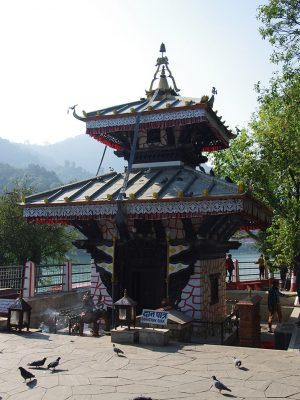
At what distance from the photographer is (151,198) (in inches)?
424

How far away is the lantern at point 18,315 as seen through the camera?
10.9 metres

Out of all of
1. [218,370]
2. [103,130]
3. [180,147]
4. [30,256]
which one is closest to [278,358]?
Answer: [218,370]

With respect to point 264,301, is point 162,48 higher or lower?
higher

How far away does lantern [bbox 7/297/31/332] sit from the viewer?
10877 mm

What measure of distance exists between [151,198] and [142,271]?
2.90 metres

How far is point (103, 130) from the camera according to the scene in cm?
1304

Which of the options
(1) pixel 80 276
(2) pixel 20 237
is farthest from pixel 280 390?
(2) pixel 20 237

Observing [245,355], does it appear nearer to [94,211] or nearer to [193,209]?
[193,209]

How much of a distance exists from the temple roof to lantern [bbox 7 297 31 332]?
2527mm

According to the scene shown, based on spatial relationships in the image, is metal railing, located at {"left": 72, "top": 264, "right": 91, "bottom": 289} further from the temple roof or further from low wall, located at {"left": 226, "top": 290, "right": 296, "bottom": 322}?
low wall, located at {"left": 226, "top": 290, "right": 296, "bottom": 322}

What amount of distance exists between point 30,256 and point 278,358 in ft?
75.4

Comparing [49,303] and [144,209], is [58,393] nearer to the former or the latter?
[144,209]

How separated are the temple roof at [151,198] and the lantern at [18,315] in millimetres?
2527

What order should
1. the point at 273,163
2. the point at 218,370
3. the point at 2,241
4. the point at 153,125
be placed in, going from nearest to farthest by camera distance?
the point at 218,370 < the point at 153,125 < the point at 273,163 < the point at 2,241
